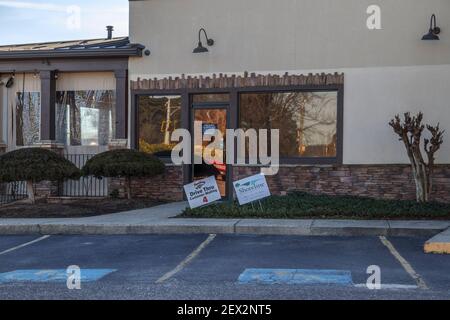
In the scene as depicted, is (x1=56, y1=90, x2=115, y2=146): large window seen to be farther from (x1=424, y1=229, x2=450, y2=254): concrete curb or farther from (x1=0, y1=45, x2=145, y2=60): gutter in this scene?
(x1=424, y1=229, x2=450, y2=254): concrete curb

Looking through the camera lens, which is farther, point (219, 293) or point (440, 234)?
point (440, 234)

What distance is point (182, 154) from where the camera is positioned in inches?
626

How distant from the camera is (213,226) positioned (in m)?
11.2

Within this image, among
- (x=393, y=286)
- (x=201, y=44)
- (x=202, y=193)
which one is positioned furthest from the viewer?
(x=201, y=44)

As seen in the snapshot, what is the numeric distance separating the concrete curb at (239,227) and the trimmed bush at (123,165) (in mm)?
2451

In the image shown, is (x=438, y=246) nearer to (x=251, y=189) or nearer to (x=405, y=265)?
(x=405, y=265)

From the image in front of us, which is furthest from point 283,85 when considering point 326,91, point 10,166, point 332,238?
point 10,166

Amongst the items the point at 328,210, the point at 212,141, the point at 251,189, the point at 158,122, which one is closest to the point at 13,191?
the point at 158,122

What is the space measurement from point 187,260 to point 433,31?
8459 millimetres

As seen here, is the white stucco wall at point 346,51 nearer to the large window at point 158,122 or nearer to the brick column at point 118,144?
the large window at point 158,122

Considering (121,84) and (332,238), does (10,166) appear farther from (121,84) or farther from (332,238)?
(332,238)

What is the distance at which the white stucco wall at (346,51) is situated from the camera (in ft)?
47.0

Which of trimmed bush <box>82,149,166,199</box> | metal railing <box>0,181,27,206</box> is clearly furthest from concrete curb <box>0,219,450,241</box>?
metal railing <box>0,181,27,206</box>

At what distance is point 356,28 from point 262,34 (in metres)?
2.24
